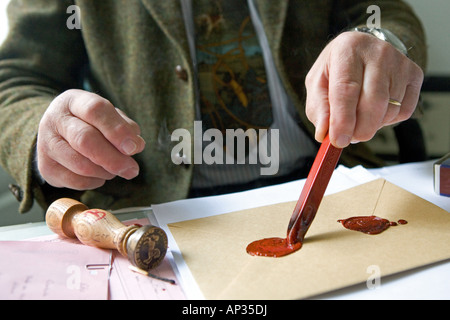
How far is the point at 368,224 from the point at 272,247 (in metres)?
0.13

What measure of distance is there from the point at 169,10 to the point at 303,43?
27cm

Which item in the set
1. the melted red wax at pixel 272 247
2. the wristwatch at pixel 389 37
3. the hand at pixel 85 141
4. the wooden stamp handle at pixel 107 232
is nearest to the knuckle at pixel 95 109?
the hand at pixel 85 141

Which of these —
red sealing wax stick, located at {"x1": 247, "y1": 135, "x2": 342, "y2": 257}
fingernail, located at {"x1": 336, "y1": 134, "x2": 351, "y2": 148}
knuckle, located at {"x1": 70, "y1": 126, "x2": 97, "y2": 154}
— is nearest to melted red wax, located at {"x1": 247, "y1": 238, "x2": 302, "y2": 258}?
red sealing wax stick, located at {"x1": 247, "y1": 135, "x2": 342, "y2": 257}

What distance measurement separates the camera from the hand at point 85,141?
50cm

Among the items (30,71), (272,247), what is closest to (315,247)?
(272,247)

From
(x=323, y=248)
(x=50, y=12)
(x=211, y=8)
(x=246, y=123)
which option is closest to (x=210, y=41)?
(x=211, y=8)

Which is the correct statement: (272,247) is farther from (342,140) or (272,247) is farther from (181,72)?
(181,72)

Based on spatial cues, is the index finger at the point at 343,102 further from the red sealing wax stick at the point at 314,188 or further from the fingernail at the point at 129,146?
the fingernail at the point at 129,146

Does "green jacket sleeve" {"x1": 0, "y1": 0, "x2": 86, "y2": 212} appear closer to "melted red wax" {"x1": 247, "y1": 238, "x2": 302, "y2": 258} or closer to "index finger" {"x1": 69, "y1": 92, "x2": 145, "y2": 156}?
"index finger" {"x1": 69, "y1": 92, "x2": 145, "y2": 156}

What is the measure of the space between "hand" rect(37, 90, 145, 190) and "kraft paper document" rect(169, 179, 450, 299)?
117 mm

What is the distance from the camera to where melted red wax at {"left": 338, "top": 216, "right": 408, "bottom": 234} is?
1.57 ft

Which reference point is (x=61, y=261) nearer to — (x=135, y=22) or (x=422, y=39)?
(x=135, y=22)

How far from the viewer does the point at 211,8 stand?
30.9 inches

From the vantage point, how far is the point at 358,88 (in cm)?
47
